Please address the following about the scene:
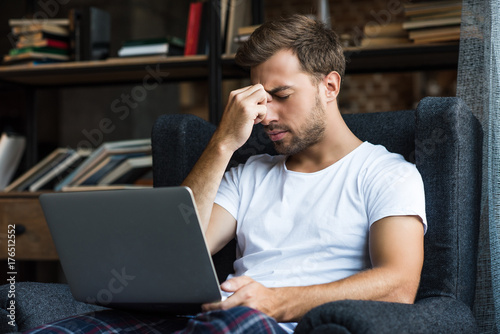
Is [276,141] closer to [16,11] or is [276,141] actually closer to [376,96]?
[16,11]

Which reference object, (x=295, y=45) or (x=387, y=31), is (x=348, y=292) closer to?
(x=295, y=45)

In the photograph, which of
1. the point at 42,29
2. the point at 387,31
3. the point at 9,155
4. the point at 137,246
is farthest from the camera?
the point at 9,155

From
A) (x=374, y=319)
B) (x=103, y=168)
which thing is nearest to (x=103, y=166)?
(x=103, y=168)

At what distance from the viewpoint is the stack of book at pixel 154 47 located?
2.32 m

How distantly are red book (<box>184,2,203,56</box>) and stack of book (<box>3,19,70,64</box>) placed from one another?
608 mm

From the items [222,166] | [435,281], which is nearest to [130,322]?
[222,166]

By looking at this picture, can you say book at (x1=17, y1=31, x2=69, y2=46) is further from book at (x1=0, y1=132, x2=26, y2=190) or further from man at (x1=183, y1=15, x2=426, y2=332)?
man at (x1=183, y1=15, x2=426, y2=332)

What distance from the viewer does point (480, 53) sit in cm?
145

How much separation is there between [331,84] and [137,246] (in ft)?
2.46

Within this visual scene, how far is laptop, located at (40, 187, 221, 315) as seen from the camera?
3.48ft

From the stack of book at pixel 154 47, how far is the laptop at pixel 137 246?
128 cm

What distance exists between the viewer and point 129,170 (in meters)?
2.35

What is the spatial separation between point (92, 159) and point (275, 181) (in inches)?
42.6

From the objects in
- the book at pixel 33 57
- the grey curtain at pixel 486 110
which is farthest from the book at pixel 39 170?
the grey curtain at pixel 486 110
